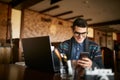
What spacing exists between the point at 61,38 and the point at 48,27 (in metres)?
1.18

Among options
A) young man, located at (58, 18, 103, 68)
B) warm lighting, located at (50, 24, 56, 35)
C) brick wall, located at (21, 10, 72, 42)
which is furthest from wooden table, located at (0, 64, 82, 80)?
warm lighting, located at (50, 24, 56, 35)

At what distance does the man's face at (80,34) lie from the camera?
178 cm

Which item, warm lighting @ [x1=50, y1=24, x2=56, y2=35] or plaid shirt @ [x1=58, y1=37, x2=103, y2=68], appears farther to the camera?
warm lighting @ [x1=50, y1=24, x2=56, y2=35]

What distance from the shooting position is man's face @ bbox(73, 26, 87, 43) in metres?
1.78

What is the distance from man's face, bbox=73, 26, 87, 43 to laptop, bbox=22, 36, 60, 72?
1.72 feet

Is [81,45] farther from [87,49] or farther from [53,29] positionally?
[53,29]

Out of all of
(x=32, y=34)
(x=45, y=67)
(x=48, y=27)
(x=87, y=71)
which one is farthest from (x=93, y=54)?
(x=48, y=27)

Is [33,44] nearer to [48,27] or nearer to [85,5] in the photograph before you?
[85,5]

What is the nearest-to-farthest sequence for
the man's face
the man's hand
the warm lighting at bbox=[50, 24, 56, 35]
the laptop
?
the man's hand
the laptop
the man's face
the warm lighting at bbox=[50, 24, 56, 35]

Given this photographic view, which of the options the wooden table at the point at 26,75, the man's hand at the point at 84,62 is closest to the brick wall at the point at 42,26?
the wooden table at the point at 26,75

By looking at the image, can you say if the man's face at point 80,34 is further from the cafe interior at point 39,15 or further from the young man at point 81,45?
the cafe interior at point 39,15

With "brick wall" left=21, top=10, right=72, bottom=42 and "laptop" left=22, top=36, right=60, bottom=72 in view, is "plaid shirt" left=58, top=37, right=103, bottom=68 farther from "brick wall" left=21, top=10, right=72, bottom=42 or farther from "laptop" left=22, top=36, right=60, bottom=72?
"brick wall" left=21, top=10, right=72, bottom=42

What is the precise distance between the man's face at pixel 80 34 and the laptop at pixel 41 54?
52cm

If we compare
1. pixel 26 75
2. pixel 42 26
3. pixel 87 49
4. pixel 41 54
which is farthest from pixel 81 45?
pixel 42 26
